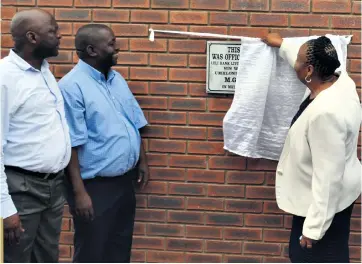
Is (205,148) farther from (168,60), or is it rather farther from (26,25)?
(26,25)

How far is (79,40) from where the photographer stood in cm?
361

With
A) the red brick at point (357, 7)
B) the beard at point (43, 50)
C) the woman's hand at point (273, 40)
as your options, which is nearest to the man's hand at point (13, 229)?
the beard at point (43, 50)

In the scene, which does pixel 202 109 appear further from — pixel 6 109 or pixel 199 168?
pixel 6 109

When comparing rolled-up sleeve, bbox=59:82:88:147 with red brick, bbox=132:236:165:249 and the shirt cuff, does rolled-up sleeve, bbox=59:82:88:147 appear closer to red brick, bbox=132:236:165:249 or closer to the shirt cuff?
the shirt cuff

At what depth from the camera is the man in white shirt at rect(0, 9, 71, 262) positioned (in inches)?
118

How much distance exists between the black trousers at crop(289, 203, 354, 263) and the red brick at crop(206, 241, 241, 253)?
0.84 metres

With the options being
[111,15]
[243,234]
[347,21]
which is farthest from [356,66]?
[111,15]

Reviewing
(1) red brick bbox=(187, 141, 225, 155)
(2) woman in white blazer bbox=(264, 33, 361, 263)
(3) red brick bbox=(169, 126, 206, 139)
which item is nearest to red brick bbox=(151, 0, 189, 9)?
(3) red brick bbox=(169, 126, 206, 139)

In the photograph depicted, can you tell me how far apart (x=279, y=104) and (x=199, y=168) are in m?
0.67

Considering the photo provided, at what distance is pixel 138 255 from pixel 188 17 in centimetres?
164

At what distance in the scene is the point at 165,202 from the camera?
3.96 metres

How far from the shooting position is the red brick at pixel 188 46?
3.78 metres

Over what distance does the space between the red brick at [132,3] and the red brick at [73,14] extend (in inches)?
7.7

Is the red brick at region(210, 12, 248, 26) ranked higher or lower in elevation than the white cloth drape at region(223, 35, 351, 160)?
higher
